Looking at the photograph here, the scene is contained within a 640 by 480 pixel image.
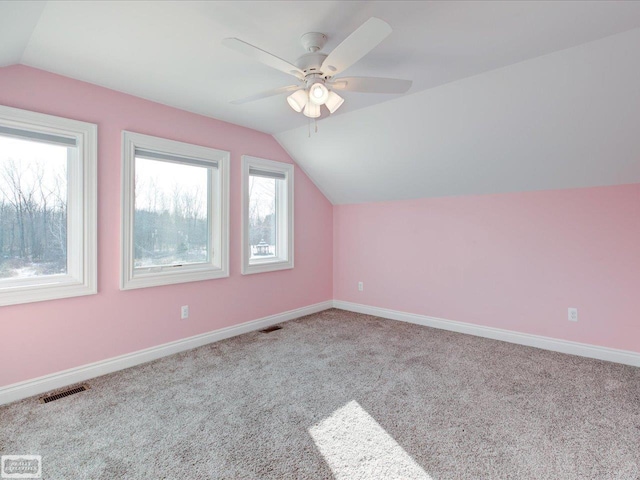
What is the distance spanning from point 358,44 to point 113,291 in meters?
2.63

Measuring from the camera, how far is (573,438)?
1.84m

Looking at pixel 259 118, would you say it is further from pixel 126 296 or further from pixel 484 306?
pixel 484 306

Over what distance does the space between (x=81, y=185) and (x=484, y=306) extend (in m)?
3.99

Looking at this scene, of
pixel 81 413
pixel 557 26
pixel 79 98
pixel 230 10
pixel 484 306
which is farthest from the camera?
A: pixel 484 306

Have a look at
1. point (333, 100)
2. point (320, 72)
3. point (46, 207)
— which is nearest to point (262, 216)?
point (46, 207)

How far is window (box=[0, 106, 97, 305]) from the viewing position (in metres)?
2.32

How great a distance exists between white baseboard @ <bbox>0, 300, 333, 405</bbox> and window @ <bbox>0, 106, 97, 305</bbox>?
60 cm

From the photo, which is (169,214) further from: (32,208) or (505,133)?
(505,133)

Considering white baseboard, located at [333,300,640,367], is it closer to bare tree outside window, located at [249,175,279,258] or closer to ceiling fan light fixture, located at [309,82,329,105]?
bare tree outside window, located at [249,175,279,258]

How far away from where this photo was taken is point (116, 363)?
2736mm

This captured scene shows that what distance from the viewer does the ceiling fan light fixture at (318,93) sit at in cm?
196

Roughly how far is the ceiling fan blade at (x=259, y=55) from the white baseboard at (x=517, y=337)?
3171mm

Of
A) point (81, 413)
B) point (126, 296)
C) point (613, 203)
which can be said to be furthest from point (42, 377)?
point (613, 203)

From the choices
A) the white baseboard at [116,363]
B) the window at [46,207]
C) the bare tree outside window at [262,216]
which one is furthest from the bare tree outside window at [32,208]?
the bare tree outside window at [262,216]
